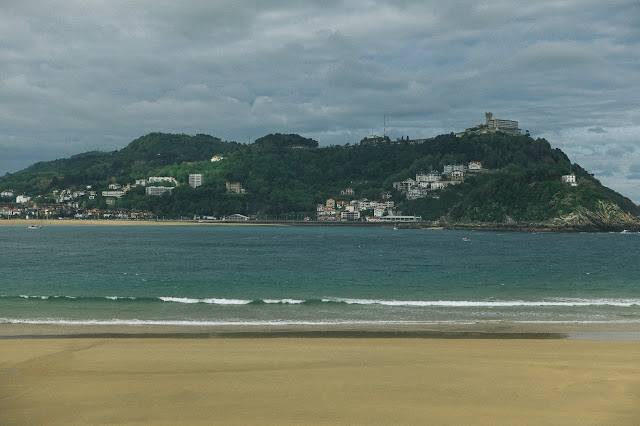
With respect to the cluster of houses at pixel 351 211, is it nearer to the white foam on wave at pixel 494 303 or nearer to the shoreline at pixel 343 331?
the white foam on wave at pixel 494 303

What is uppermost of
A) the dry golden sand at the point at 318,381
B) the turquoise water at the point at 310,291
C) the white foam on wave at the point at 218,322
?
the dry golden sand at the point at 318,381

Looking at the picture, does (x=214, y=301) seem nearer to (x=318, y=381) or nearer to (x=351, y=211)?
(x=318, y=381)

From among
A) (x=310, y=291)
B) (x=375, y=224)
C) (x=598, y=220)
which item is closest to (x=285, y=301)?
(x=310, y=291)

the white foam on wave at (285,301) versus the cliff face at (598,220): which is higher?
the cliff face at (598,220)

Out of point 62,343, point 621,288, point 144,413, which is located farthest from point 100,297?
point 621,288

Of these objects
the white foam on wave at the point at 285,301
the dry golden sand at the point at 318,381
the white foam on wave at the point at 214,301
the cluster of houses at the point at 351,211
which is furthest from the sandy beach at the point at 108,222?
the dry golden sand at the point at 318,381

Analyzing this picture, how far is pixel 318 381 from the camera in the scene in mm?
11039

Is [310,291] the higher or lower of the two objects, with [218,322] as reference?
lower

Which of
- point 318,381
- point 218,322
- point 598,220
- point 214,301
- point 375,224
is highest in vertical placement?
point 598,220

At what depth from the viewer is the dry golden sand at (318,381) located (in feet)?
29.6

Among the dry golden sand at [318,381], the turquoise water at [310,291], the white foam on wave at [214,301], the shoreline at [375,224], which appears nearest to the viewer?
the dry golden sand at [318,381]

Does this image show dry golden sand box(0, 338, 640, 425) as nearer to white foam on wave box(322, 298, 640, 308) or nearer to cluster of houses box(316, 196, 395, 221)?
white foam on wave box(322, 298, 640, 308)

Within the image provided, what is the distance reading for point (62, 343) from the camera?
1478 centimetres

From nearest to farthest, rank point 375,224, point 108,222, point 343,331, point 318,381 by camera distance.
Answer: point 318,381 → point 343,331 → point 375,224 → point 108,222
